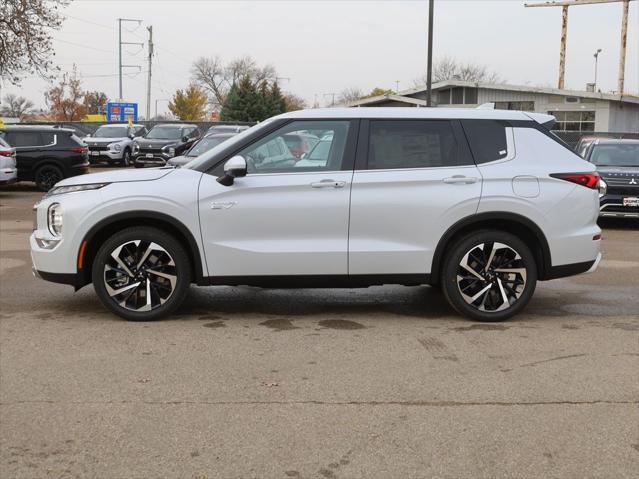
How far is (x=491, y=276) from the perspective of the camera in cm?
659

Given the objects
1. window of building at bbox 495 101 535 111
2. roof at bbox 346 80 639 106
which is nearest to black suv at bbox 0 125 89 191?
roof at bbox 346 80 639 106

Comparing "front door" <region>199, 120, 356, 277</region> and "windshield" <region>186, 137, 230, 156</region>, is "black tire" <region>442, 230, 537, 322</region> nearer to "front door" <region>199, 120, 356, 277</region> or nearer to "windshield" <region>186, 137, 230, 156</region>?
"front door" <region>199, 120, 356, 277</region>

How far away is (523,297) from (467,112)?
1664mm

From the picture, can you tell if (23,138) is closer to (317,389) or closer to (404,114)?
(404,114)

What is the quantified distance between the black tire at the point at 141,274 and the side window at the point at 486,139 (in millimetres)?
2594

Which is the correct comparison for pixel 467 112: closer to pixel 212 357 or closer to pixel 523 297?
pixel 523 297

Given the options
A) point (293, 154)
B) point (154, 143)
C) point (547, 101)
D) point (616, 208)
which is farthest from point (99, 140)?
point (293, 154)

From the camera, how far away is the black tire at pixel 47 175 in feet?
66.9

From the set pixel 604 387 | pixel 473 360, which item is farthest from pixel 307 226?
pixel 604 387

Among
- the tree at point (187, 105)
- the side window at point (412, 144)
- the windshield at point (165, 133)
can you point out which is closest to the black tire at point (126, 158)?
the windshield at point (165, 133)

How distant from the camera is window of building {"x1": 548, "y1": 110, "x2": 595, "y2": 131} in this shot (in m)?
44.6

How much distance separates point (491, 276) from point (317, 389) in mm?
2360

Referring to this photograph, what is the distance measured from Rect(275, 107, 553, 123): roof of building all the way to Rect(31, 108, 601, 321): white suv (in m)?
0.02

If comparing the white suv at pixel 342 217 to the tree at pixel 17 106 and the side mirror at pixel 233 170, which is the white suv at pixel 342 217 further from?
the tree at pixel 17 106
